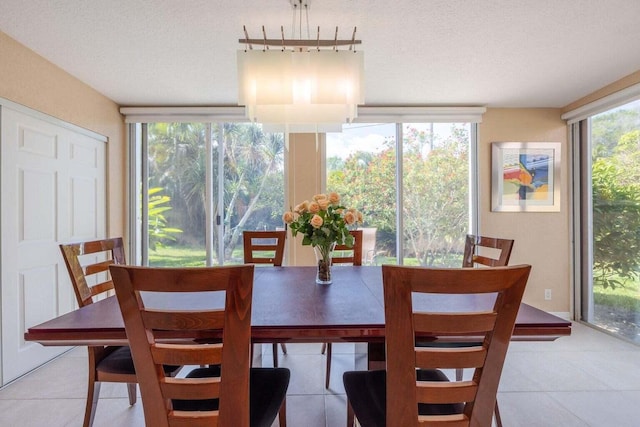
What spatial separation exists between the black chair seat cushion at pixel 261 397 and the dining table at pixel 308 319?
27 cm

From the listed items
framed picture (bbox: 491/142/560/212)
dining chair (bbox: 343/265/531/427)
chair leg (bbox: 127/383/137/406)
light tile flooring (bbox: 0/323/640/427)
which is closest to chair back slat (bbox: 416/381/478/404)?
dining chair (bbox: 343/265/531/427)

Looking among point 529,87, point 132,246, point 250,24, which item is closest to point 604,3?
point 529,87

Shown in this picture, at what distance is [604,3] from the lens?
1.76 meters

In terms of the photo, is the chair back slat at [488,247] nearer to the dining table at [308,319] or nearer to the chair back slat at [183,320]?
the dining table at [308,319]

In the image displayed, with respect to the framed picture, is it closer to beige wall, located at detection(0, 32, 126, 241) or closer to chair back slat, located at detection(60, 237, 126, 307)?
chair back slat, located at detection(60, 237, 126, 307)

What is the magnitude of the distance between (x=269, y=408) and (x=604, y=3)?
2.68 meters

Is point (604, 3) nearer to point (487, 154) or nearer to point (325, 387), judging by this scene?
point (487, 154)

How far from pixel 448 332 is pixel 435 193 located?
9.53 ft

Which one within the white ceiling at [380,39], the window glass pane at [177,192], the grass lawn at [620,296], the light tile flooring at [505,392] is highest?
the white ceiling at [380,39]

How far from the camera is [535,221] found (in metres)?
3.43

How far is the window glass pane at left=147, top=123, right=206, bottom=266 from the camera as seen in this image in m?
3.50

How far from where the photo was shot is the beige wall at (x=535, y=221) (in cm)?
341

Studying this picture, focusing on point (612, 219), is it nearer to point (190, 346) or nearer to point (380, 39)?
point (380, 39)

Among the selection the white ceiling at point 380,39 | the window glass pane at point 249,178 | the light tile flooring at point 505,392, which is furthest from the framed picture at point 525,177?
the window glass pane at point 249,178
